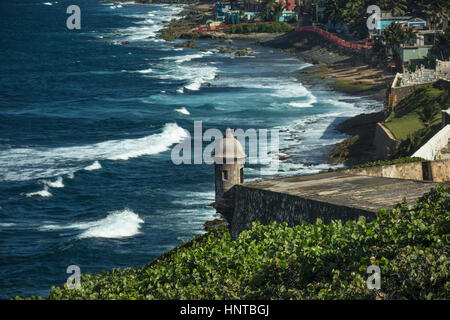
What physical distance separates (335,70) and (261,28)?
53022mm

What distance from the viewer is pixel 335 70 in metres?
97.3

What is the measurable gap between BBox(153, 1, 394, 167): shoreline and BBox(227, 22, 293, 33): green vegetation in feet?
5.46

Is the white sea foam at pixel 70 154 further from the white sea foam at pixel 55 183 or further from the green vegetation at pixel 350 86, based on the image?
the green vegetation at pixel 350 86

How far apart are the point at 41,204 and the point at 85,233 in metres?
→ 7.38

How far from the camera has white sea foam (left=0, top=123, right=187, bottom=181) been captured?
5456 centimetres

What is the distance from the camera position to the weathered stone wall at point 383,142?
149ft

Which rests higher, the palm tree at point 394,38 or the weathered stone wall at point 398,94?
the palm tree at point 394,38

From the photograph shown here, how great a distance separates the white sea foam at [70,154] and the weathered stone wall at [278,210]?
1191 inches

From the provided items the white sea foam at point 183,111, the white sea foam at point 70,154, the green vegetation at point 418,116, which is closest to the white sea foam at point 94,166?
the white sea foam at point 70,154

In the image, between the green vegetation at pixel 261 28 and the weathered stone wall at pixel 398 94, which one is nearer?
the weathered stone wall at pixel 398 94

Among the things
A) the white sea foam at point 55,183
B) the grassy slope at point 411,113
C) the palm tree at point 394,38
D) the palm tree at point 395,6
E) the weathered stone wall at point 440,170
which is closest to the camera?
the weathered stone wall at point 440,170

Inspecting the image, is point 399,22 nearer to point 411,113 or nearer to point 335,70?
point 335,70

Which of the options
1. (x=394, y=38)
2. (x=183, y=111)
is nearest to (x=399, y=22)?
(x=394, y=38)

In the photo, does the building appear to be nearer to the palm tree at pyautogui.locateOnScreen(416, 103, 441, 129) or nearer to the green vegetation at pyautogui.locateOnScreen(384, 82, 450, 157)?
the green vegetation at pyautogui.locateOnScreen(384, 82, 450, 157)
